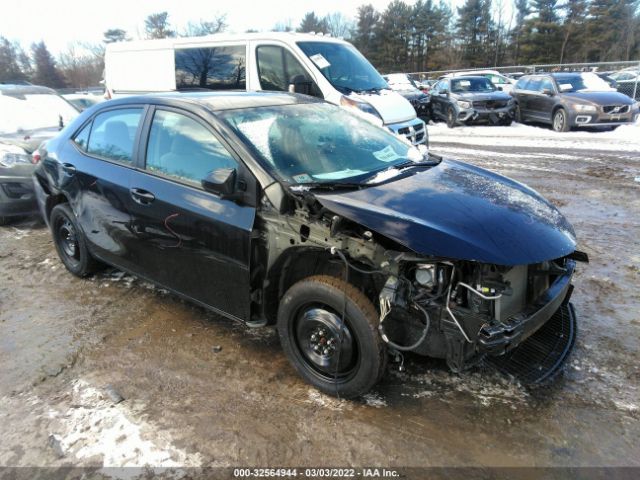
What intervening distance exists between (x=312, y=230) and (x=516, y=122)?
14.1 meters

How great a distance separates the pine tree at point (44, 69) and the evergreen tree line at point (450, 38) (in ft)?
0.31

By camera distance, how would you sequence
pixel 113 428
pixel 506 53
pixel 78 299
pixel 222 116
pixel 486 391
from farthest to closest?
1. pixel 506 53
2. pixel 78 299
3. pixel 222 116
4. pixel 486 391
5. pixel 113 428

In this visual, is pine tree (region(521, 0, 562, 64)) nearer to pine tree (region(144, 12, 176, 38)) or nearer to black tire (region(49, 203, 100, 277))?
pine tree (region(144, 12, 176, 38))

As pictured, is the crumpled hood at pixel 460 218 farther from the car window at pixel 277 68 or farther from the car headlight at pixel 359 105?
the car window at pixel 277 68

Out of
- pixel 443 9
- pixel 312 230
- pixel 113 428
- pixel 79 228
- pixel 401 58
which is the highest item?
pixel 443 9

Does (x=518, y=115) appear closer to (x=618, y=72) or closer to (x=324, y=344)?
(x=618, y=72)

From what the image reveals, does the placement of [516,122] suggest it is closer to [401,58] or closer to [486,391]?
[486,391]

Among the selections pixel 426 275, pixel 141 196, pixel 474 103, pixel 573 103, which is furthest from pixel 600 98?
pixel 141 196

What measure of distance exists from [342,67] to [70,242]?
5.47 m

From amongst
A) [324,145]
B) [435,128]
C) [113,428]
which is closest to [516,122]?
[435,128]

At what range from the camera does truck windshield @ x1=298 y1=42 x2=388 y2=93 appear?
313 inches

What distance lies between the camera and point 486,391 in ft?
9.62

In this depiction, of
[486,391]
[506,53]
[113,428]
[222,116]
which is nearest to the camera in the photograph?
[113,428]

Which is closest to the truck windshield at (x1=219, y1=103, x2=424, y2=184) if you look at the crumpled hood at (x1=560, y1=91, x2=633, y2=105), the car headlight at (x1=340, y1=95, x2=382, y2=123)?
the car headlight at (x1=340, y1=95, x2=382, y2=123)
